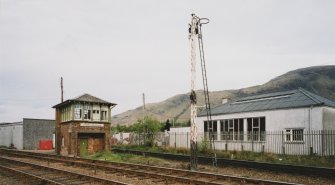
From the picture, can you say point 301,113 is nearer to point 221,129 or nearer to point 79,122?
point 221,129

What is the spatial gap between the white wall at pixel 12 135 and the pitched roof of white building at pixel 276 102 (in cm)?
3329

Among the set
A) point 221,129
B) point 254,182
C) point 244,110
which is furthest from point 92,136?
point 254,182

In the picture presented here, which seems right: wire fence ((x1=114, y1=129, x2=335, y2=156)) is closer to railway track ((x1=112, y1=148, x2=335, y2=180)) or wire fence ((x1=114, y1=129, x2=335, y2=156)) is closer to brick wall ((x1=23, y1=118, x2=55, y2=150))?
railway track ((x1=112, y1=148, x2=335, y2=180))

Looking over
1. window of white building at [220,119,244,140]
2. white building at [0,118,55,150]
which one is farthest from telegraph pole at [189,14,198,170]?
white building at [0,118,55,150]

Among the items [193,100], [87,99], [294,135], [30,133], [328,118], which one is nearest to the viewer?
[193,100]

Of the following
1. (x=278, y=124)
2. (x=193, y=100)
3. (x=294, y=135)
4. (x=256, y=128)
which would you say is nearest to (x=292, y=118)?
(x=294, y=135)

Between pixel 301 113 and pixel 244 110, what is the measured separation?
6.11 m

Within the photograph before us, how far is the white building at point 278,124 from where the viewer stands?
23.9 metres

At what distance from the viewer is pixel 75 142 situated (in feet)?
104

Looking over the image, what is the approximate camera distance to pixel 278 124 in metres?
27.1

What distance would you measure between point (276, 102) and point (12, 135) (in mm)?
46715

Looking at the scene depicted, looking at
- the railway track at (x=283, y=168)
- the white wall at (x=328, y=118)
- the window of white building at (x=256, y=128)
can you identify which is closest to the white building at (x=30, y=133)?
the window of white building at (x=256, y=128)

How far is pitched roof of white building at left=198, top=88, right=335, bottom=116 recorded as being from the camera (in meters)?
25.5

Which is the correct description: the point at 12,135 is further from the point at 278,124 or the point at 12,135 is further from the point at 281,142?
the point at 281,142
